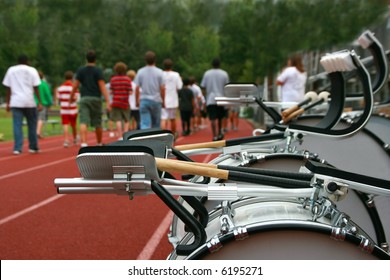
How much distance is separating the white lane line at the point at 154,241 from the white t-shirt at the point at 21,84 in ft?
18.3

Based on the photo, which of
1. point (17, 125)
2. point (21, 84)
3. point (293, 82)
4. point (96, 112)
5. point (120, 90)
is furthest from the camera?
point (120, 90)

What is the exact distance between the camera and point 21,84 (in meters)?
9.63

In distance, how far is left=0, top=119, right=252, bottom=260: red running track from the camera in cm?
381

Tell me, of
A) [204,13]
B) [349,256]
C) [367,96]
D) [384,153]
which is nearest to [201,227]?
[349,256]

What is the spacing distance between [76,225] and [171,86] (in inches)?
314

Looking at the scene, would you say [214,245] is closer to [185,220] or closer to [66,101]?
[185,220]

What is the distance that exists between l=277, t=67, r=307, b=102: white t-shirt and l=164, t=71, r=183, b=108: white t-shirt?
3.48 metres

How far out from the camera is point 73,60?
66500mm

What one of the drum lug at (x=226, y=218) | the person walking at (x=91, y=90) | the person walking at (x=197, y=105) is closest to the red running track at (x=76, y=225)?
the drum lug at (x=226, y=218)

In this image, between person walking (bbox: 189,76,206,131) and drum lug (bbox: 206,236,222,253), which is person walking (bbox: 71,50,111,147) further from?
drum lug (bbox: 206,236,222,253)

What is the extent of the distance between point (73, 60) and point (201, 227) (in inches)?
2645

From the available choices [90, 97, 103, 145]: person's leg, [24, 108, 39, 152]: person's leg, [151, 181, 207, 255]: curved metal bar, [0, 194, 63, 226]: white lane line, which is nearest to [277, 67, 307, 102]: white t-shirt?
[90, 97, 103, 145]: person's leg

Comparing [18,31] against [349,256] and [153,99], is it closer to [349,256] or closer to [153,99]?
[153,99]

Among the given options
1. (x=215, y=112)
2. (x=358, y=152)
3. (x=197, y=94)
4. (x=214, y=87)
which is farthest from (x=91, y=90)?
(x=197, y=94)
